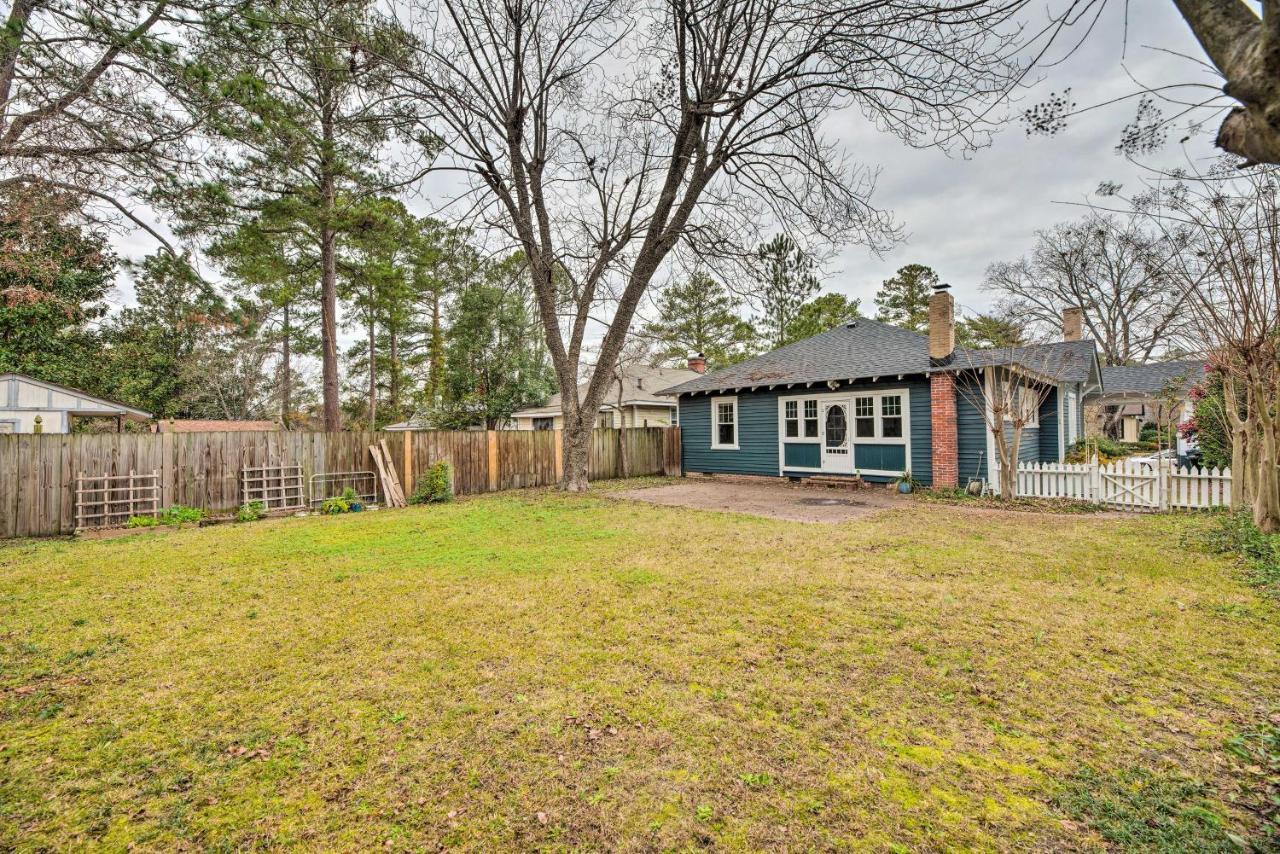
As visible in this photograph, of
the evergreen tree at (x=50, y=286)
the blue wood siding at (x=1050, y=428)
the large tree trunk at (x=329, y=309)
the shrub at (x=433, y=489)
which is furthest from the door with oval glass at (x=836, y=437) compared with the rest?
the evergreen tree at (x=50, y=286)

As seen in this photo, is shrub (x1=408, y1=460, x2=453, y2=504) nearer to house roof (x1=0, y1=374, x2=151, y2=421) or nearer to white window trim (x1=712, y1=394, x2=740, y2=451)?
white window trim (x1=712, y1=394, x2=740, y2=451)

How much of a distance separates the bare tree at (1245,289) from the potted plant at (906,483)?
16.9ft

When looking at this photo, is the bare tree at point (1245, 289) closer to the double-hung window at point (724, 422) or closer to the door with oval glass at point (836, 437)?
the door with oval glass at point (836, 437)

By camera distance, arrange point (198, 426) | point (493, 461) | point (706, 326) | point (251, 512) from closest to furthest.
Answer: point (251, 512)
point (493, 461)
point (198, 426)
point (706, 326)

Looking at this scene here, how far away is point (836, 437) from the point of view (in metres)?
13.8

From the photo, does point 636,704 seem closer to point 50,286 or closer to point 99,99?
point 99,99

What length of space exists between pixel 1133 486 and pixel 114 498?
58.0 feet

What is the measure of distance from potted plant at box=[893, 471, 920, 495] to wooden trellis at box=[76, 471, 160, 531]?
1460 cm

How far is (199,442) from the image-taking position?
31.8 ft

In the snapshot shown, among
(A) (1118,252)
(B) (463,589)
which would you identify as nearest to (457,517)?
(B) (463,589)

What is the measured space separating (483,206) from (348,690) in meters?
11.3

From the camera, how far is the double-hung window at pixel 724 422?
16.0 meters

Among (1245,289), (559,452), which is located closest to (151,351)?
(559,452)

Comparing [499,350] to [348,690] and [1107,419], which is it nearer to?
[348,690]
